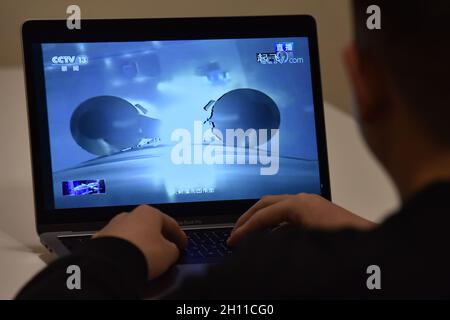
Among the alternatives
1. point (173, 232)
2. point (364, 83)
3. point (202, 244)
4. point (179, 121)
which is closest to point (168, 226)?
point (173, 232)

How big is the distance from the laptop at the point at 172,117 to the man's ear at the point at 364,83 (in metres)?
0.57

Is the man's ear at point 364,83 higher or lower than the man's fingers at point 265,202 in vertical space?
higher

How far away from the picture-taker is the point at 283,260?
1.43 ft

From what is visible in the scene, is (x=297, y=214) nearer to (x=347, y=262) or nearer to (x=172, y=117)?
(x=172, y=117)

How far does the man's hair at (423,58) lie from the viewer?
0.43m

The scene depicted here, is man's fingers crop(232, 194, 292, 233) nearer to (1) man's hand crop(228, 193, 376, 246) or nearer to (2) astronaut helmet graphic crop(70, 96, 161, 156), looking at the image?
(1) man's hand crop(228, 193, 376, 246)

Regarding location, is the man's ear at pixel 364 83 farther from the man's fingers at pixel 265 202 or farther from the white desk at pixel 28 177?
the white desk at pixel 28 177

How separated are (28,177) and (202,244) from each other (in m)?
0.41

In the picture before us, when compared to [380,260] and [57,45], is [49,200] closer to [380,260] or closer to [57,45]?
[57,45]

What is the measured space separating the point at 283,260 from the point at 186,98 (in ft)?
2.20

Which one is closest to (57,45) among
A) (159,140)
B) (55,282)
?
(159,140)

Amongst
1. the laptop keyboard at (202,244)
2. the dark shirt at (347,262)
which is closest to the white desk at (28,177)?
the laptop keyboard at (202,244)

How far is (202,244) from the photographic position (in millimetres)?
944

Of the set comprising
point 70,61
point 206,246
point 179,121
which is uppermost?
point 70,61
